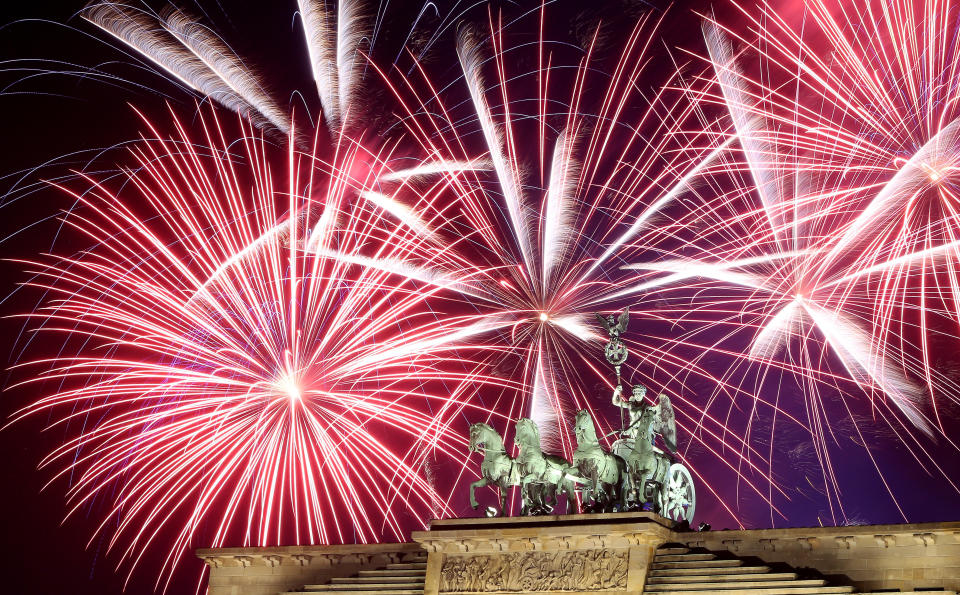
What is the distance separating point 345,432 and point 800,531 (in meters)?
9.74

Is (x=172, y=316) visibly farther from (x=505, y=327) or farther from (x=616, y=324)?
(x=616, y=324)

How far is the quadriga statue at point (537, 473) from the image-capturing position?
1049 inches

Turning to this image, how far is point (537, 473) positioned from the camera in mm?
26625

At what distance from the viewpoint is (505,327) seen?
2944cm

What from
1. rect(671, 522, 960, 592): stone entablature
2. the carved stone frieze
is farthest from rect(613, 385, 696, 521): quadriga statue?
rect(671, 522, 960, 592): stone entablature

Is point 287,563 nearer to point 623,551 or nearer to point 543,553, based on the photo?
point 543,553

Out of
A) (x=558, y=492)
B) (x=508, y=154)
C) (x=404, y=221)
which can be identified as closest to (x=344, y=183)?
(x=404, y=221)

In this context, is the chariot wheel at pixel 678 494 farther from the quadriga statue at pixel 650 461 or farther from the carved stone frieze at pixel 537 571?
the carved stone frieze at pixel 537 571

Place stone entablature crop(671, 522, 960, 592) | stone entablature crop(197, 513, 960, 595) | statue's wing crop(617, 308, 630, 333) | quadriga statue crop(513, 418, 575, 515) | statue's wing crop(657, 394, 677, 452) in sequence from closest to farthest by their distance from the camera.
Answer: stone entablature crop(671, 522, 960, 592), stone entablature crop(197, 513, 960, 595), quadriga statue crop(513, 418, 575, 515), statue's wing crop(657, 394, 677, 452), statue's wing crop(617, 308, 630, 333)

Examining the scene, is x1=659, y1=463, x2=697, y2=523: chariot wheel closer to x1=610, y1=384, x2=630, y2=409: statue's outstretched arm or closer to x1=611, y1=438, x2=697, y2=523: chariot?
x1=611, y1=438, x2=697, y2=523: chariot

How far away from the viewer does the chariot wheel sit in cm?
2698

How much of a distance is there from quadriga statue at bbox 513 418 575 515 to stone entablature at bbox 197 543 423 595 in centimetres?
289

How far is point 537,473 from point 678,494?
2954 mm

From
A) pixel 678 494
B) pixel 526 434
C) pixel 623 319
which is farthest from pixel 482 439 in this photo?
pixel 678 494
